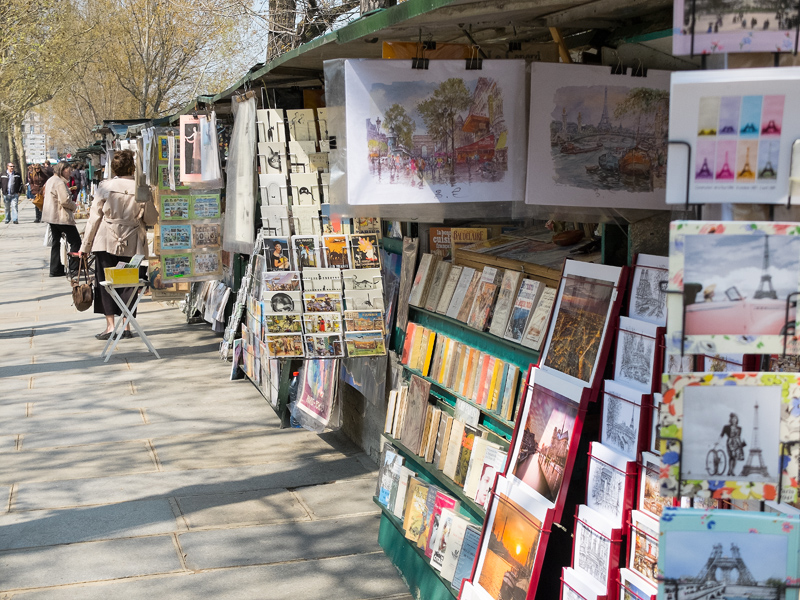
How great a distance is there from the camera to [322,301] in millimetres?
4969

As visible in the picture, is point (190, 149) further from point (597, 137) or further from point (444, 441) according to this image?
point (597, 137)

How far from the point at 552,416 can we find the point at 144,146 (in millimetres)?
7871

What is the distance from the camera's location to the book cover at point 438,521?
3.67 m

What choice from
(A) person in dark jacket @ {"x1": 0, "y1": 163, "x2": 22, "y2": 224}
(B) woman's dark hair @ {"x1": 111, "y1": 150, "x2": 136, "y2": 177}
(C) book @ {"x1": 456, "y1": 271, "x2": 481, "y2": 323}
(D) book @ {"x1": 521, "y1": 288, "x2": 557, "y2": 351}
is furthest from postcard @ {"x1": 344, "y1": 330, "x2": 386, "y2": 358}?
(A) person in dark jacket @ {"x1": 0, "y1": 163, "x2": 22, "y2": 224}

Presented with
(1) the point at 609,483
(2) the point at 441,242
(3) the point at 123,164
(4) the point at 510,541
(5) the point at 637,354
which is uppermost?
(3) the point at 123,164

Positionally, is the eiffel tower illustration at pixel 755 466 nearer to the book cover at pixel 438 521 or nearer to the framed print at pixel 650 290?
the framed print at pixel 650 290

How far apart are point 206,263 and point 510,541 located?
6246mm

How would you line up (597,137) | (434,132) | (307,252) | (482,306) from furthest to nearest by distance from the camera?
(307,252), (482,306), (434,132), (597,137)

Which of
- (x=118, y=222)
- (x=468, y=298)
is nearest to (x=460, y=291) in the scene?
(x=468, y=298)

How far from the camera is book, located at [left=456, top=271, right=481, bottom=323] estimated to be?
3.76 meters

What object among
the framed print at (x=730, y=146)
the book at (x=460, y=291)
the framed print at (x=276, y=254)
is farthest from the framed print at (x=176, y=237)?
the framed print at (x=730, y=146)

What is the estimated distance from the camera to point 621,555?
259cm

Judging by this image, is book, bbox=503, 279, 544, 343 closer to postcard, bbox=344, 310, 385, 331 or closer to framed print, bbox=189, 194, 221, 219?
postcard, bbox=344, 310, 385, 331

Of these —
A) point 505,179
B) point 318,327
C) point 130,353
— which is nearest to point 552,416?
point 505,179
